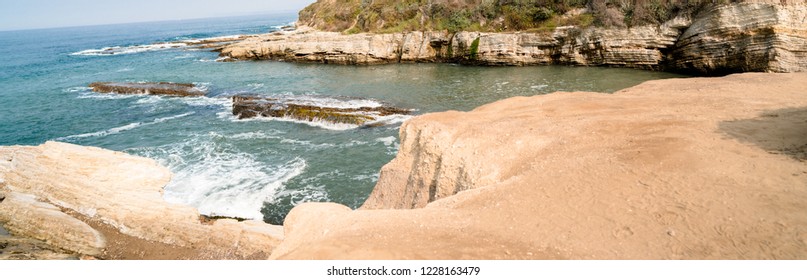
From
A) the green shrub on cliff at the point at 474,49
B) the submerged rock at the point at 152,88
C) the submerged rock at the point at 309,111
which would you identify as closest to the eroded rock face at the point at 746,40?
the green shrub on cliff at the point at 474,49

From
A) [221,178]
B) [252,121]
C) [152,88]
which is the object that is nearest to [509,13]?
[252,121]

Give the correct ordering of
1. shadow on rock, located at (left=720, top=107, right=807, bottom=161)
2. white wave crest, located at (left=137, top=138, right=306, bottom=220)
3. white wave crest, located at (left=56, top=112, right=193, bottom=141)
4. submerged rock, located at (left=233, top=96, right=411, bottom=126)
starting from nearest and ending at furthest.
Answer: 1. shadow on rock, located at (left=720, top=107, right=807, bottom=161)
2. white wave crest, located at (left=137, top=138, right=306, bottom=220)
3. submerged rock, located at (left=233, top=96, right=411, bottom=126)
4. white wave crest, located at (left=56, top=112, right=193, bottom=141)

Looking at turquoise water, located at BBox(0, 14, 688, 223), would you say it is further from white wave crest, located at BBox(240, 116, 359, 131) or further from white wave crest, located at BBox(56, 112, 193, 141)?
white wave crest, located at BBox(240, 116, 359, 131)

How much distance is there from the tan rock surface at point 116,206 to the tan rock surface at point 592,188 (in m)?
3.60

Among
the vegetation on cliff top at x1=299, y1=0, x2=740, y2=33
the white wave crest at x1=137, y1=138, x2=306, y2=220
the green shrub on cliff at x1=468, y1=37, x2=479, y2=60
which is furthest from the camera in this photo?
the green shrub on cliff at x1=468, y1=37, x2=479, y2=60

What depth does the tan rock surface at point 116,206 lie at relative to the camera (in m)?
12.0

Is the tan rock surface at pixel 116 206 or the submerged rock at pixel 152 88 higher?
the submerged rock at pixel 152 88

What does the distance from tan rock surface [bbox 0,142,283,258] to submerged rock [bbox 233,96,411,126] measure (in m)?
9.95

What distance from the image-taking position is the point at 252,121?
26.2 m

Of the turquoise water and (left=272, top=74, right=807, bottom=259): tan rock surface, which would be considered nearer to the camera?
(left=272, top=74, right=807, bottom=259): tan rock surface

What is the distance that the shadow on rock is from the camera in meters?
8.30

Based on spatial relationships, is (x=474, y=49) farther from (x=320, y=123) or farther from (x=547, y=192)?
(x=547, y=192)

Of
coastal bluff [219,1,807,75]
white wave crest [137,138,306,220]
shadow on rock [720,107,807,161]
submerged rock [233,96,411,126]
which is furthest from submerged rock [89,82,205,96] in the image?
shadow on rock [720,107,807,161]

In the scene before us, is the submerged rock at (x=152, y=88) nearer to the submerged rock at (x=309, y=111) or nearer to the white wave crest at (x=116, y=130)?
the white wave crest at (x=116, y=130)
